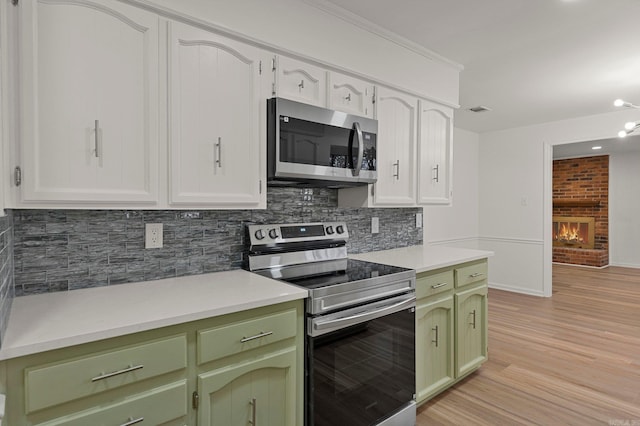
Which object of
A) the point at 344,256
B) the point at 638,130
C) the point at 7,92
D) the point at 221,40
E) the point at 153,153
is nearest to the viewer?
the point at 7,92

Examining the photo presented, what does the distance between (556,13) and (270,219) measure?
82.6 inches

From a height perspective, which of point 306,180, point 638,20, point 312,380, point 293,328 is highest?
point 638,20

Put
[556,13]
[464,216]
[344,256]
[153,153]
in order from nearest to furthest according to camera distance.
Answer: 1. [153,153]
2. [556,13]
3. [344,256]
4. [464,216]

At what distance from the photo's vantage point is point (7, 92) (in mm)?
1199

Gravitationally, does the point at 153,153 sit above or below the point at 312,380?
above

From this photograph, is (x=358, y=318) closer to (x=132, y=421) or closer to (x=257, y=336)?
A: (x=257, y=336)

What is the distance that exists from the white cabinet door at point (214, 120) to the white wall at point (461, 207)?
3.53 m

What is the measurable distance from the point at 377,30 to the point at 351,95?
495 millimetres

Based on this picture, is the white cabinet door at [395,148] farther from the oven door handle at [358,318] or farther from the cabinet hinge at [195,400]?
the cabinet hinge at [195,400]

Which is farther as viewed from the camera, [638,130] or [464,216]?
[464,216]

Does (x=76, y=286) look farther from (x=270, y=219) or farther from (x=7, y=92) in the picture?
(x=270, y=219)

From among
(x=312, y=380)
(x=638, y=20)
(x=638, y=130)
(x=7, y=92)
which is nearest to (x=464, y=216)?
(x=638, y=130)

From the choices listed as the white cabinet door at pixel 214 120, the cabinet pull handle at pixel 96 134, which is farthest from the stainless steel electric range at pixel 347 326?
the cabinet pull handle at pixel 96 134

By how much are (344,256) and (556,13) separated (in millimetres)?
1946
